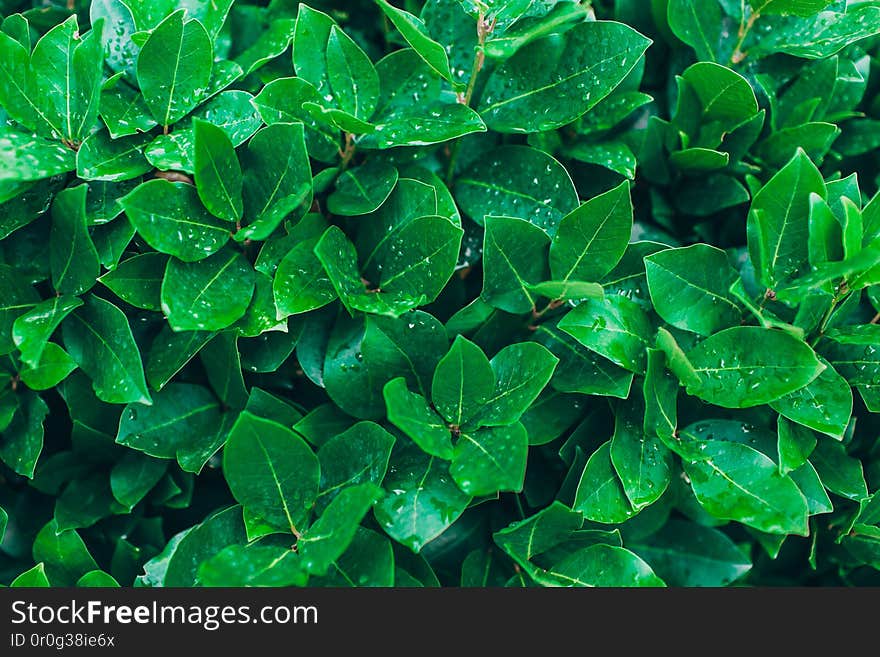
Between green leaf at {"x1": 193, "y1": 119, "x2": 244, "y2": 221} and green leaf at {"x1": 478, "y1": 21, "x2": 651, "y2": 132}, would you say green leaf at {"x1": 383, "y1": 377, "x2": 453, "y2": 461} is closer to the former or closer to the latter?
green leaf at {"x1": 193, "y1": 119, "x2": 244, "y2": 221}

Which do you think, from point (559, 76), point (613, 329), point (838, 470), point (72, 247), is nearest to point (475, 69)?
point (559, 76)

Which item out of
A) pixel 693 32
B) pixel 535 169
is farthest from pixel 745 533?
pixel 693 32

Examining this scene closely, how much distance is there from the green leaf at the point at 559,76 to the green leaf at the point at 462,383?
398 millimetres

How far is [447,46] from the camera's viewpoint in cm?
126

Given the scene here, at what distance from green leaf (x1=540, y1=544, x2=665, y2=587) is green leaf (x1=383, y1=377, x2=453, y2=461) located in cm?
27

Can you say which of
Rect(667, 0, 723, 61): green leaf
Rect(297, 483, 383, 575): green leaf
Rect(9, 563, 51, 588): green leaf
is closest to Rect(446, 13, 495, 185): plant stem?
Rect(667, 0, 723, 61): green leaf

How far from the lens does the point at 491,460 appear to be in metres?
1.07

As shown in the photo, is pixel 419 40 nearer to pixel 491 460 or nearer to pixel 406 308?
pixel 406 308

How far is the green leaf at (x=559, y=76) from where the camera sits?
1.18 meters

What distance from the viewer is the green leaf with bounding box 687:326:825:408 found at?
3.56 feet

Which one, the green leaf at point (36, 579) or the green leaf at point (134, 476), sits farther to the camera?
the green leaf at point (134, 476)

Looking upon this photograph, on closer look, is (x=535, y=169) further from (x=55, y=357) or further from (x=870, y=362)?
(x=55, y=357)

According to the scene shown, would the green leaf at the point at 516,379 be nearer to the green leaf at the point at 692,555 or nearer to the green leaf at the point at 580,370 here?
the green leaf at the point at 580,370

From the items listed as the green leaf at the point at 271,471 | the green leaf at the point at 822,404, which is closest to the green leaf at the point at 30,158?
the green leaf at the point at 271,471
